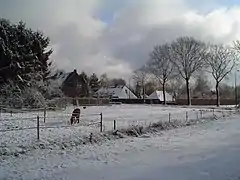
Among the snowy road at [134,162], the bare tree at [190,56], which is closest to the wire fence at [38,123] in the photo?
the snowy road at [134,162]

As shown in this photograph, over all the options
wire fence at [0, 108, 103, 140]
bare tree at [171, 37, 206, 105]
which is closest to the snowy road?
wire fence at [0, 108, 103, 140]

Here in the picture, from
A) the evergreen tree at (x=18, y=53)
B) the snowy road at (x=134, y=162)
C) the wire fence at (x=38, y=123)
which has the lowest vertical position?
the snowy road at (x=134, y=162)

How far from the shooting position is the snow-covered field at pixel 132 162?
10.2 metres

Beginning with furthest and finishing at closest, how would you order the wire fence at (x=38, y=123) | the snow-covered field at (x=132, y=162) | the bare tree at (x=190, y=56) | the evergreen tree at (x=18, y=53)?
the bare tree at (x=190, y=56), the evergreen tree at (x=18, y=53), the wire fence at (x=38, y=123), the snow-covered field at (x=132, y=162)

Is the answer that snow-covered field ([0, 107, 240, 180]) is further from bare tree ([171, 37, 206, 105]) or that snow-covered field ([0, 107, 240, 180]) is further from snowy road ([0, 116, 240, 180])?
bare tree ([171, 37, 206, 105])

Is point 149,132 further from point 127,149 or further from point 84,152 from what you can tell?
point 84,152

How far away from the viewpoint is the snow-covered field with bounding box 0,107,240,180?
10.2 m

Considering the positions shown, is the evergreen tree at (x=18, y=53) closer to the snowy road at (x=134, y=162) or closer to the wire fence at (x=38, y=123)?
the wire fence at (x=38, y=123)

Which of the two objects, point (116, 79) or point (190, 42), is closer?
point (190, 42)

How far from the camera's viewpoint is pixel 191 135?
20594mm

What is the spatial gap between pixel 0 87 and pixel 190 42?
2165 inches

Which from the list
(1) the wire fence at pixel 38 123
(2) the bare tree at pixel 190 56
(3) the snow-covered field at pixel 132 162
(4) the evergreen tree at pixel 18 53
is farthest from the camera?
(2) the bare tree at pixel 190 56

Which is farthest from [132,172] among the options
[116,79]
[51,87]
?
[116,79]

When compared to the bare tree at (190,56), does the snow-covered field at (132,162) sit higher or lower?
lower
